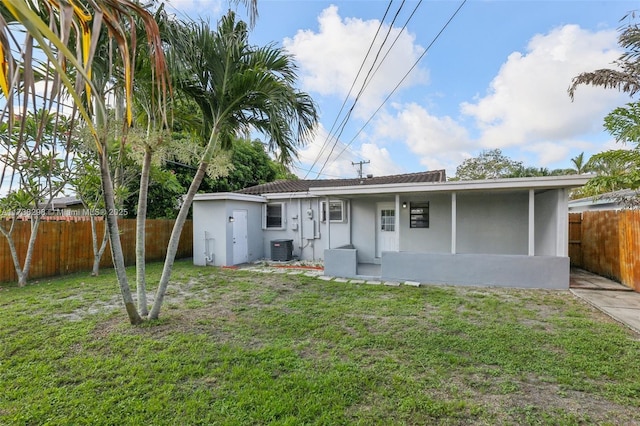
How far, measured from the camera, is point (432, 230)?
9969mm

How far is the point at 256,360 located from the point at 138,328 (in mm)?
2187

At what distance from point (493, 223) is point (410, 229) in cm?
247

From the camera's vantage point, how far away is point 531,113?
13.0m

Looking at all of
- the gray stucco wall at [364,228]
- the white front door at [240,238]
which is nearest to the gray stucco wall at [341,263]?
the gray stucco wall at [364,228]

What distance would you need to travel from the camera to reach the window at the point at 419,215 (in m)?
10.1

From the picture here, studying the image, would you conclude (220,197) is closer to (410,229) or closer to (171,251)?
(171,251)

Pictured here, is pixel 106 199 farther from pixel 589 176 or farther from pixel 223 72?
pixel 589 176

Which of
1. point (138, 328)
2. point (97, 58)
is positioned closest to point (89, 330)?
point (138, 328)

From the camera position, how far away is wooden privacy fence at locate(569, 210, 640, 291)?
22.7ft

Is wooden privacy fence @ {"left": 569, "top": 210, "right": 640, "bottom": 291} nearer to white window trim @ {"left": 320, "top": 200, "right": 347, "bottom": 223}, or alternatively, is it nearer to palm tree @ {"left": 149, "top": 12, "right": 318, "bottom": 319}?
white window trim @ {"left": 320, "top": 200, "right": 347, "bottom": 223}

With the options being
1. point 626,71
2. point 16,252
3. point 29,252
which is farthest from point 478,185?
point 16,252

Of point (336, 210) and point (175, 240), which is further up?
point (336, 210)

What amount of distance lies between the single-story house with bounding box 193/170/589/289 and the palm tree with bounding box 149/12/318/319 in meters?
3.89

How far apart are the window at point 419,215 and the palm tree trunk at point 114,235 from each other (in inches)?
324
